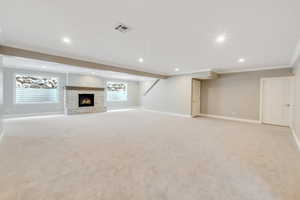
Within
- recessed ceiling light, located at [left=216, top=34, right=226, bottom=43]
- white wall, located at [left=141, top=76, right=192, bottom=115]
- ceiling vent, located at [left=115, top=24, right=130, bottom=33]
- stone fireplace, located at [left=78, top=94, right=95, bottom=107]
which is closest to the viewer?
ceiling vent, located at [left=115, top=24, right=130, bottom=33]

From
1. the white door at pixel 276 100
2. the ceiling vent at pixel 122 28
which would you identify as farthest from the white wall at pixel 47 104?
the white door at pixel 276 100

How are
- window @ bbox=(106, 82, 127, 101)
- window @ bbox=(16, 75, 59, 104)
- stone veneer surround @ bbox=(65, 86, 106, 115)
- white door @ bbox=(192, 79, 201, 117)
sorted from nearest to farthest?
1. window @ bbox=(16, 75, 59, 104)
2. white door @ bbox=(192, 79, 201, 117)
3. stone veneer surround @ bbox=(65, 86, 106, 115)
4. window @ bbox=(106, 82, 127, 101)

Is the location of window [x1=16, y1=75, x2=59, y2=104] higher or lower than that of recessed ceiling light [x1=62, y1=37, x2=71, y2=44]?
lower

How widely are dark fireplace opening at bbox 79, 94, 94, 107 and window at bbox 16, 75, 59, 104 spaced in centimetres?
123

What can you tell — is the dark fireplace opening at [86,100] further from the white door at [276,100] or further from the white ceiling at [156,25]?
the white door at [276,100]

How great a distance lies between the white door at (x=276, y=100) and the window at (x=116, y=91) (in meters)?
8.65

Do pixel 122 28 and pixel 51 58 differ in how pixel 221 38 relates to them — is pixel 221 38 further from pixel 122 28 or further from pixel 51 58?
pixel 51 58

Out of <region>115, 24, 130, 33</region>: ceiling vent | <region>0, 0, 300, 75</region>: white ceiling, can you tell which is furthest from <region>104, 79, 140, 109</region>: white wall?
<region>115, 24, 130, 33</region>: ceiling vent

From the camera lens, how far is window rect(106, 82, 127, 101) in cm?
1008

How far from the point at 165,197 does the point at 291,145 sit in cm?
368

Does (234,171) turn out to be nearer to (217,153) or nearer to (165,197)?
(217,153)

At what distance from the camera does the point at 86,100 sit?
850cm

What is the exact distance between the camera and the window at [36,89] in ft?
21.6

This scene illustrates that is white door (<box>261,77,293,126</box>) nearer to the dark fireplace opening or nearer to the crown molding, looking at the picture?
the crown molding
